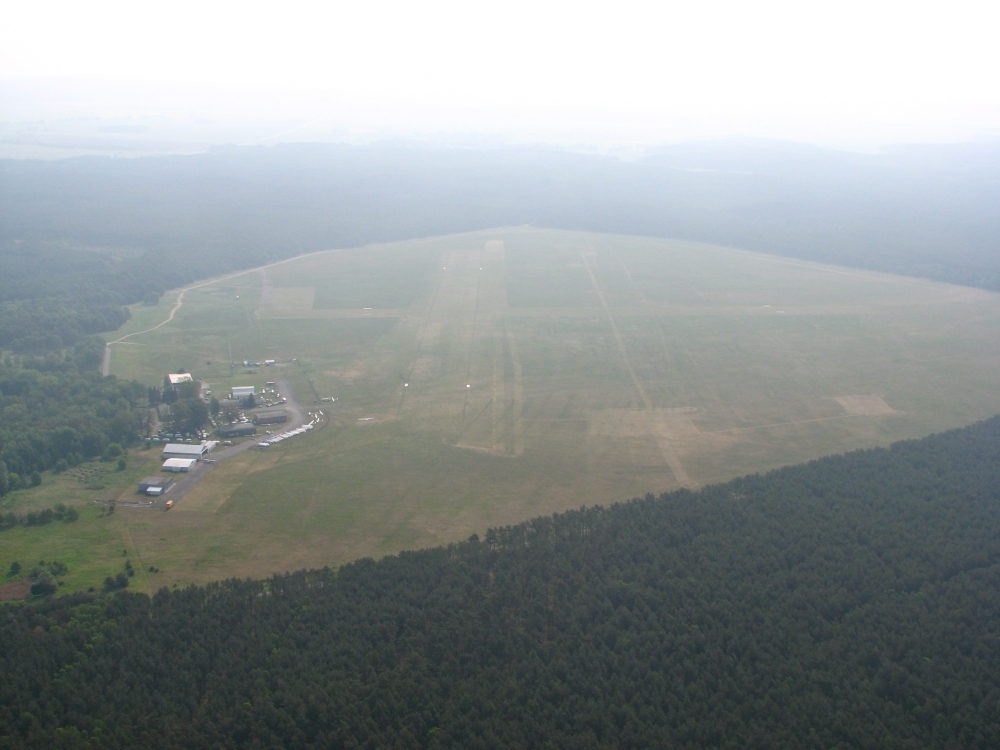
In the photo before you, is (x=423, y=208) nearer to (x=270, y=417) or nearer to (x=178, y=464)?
(x=270, y=417)

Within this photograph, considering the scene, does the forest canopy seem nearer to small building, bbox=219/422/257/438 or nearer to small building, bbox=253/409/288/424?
small building, bbox=253/409/288/424

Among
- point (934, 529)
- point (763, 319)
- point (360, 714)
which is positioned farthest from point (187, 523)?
point (763, 319)

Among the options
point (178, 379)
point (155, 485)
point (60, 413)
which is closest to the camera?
point (155, 485)

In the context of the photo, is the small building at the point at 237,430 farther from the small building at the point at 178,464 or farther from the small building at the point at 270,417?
the small building at the point at 178,464

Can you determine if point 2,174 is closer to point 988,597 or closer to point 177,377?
point 177,377

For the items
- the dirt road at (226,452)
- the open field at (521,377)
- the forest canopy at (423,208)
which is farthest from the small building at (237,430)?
the forest canopy at (423,208)

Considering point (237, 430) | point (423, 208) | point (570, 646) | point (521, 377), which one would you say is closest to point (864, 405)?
point (521, 377)
